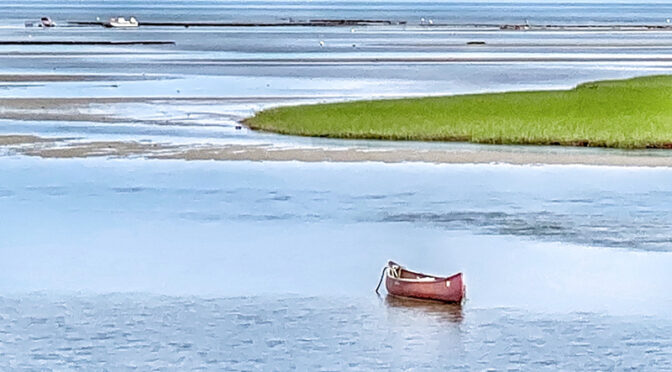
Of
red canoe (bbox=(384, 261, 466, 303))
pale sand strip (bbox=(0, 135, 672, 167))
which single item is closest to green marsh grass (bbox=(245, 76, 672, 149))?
pale sand strip (bbox=(0, 135, 672, 167))

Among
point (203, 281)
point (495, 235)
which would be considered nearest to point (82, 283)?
point (203, 281)

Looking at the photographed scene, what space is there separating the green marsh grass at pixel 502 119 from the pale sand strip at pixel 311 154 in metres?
1.98

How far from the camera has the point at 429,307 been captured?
19.0 meters

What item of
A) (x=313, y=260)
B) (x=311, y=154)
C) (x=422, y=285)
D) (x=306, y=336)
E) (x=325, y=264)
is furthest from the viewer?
(x=311, y=154)

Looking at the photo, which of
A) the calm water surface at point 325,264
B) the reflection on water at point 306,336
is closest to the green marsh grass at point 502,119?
the calm water surface at point 325,264

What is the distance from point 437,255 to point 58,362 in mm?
7733

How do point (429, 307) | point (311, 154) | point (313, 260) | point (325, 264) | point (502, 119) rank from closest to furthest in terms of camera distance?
point (429, 307) < point (325, 264) < point (313, 260) < point (311, 154) < point (502, 119)

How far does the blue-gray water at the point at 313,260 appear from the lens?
1677cm

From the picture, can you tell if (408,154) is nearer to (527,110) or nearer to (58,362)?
(527,110)

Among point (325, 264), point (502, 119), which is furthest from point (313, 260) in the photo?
point (502, 119)

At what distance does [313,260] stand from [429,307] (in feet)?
11.5

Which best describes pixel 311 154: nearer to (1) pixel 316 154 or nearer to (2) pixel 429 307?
(1) pixel 316 154

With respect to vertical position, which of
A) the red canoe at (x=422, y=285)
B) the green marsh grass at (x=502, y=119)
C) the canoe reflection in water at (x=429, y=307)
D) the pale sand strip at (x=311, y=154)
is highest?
the green marsh grass at (x=502, y=119)

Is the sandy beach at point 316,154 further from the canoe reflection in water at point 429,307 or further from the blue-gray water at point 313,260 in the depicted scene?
the canoe reflection in water at point 429,307
